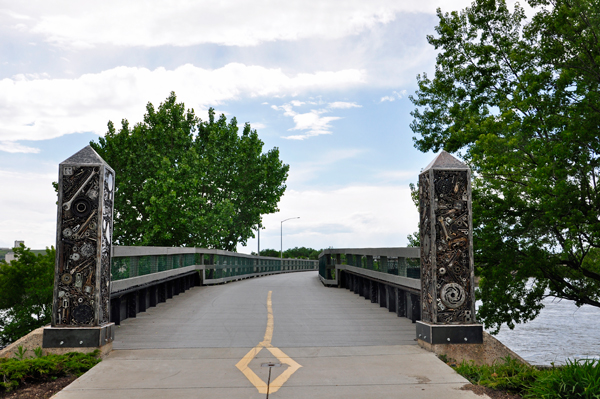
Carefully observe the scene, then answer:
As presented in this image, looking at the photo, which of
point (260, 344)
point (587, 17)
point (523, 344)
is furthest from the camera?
point (523, 344)

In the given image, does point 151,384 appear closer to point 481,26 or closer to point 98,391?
point 98,391

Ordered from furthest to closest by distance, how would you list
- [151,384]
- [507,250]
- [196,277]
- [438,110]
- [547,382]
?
[438,110] < [196,277] < [507,250] < [151,384] < [547,382]

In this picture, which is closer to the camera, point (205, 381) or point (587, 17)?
point (205, 381)

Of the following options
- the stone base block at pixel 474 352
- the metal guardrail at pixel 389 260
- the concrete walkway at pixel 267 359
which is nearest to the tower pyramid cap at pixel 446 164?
the metal guardrail at pixel 389 260

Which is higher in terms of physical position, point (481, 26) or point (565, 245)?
point (481, 26)

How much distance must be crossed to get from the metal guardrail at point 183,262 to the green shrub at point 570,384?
712 centimetres

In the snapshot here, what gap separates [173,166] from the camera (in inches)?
1564

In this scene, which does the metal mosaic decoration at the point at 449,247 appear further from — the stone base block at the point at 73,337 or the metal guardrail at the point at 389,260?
the stone base block at the point at 73,337

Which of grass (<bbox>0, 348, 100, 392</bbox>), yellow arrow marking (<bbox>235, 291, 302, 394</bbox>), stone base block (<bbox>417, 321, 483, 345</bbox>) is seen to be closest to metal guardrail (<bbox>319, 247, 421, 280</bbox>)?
stone base block (<bbox>417, 321, 483, 345</bbox>)

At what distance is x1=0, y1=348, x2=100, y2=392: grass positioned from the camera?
5996 millimetres

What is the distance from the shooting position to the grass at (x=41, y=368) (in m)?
6.00

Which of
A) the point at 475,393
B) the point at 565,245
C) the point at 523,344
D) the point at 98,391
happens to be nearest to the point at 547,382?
the point at 475,393

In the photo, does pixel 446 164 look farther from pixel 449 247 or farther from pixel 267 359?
pixel 267 359

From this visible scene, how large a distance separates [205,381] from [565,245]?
16.8 meters
